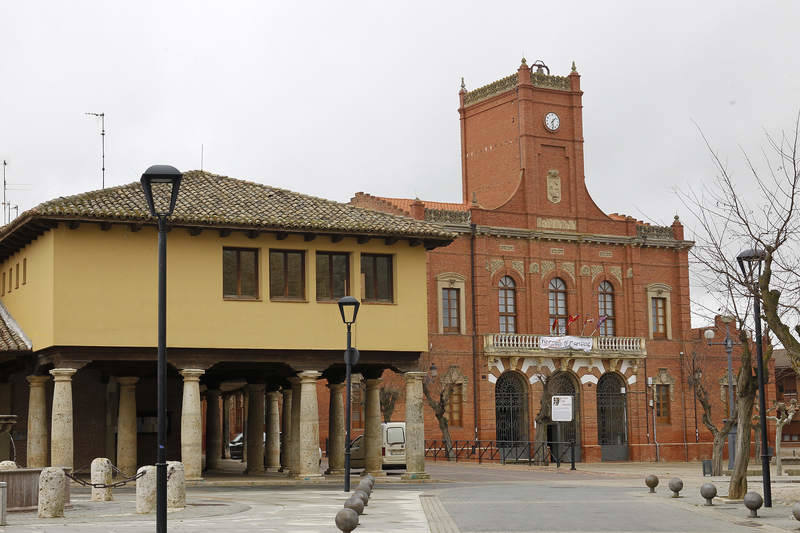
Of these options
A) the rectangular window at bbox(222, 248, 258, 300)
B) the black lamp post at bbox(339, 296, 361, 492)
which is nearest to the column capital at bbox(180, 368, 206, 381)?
the rectangular window at bbox(222, 248, 258, 300)

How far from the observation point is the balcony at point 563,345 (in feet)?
177

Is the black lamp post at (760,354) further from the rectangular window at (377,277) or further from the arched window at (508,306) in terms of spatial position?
the arched window at (508,306)

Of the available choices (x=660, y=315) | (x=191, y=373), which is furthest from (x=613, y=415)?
(x=191, y=373)

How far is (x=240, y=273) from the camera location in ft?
97.7

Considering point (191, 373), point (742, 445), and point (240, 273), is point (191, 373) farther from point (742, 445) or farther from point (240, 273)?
point (742, 445)

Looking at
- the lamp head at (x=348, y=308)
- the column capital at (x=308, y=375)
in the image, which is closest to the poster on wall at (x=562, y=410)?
the column capital at (x=308, y=375)

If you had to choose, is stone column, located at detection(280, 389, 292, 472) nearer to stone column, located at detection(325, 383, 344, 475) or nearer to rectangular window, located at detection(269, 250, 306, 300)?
stone column, located at detection(325, 383, 344, 475)

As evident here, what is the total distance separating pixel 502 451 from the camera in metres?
50.7

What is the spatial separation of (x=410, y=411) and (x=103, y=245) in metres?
8.86

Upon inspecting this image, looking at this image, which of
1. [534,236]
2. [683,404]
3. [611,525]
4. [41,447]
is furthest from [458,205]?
[611,525]

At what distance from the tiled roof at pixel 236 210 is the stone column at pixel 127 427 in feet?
17.2

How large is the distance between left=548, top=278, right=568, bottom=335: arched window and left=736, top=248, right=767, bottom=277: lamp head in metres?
35.0

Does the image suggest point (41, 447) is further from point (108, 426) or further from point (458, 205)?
point (458, 205)

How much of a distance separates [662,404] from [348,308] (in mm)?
35838
